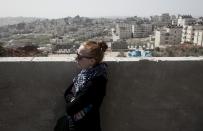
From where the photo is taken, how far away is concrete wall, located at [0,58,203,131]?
9.96ft

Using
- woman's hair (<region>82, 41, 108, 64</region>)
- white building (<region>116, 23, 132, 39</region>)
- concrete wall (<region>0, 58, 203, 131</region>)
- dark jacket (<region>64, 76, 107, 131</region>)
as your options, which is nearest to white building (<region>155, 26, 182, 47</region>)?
white building (<region>116, 23, 132, 39</region>)

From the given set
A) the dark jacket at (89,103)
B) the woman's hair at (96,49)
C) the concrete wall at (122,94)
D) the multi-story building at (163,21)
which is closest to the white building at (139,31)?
the multi-story building at (163,21)

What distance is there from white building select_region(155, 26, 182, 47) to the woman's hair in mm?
83298

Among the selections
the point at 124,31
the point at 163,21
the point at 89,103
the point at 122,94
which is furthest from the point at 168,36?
the point at 89,103

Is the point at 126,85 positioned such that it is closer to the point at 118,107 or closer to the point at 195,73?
the point at 118,107

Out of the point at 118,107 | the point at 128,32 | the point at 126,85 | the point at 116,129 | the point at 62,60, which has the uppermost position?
the point at 62,60

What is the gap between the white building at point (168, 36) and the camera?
279 ft

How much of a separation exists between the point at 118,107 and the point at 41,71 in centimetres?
82

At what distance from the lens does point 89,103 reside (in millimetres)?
2490

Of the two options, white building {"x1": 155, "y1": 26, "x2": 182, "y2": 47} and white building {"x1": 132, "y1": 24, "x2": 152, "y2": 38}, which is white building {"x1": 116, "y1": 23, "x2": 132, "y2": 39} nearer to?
white building {"x1": 132, "y1": 24, "x2": 152, "y2": 38}

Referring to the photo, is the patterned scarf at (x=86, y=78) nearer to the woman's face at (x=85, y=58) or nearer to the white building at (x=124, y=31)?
the woman's face at (x=85, y=58)

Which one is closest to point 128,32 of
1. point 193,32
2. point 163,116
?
point 193,32

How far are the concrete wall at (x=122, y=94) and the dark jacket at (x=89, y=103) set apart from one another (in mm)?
533

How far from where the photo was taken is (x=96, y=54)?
261 cm
